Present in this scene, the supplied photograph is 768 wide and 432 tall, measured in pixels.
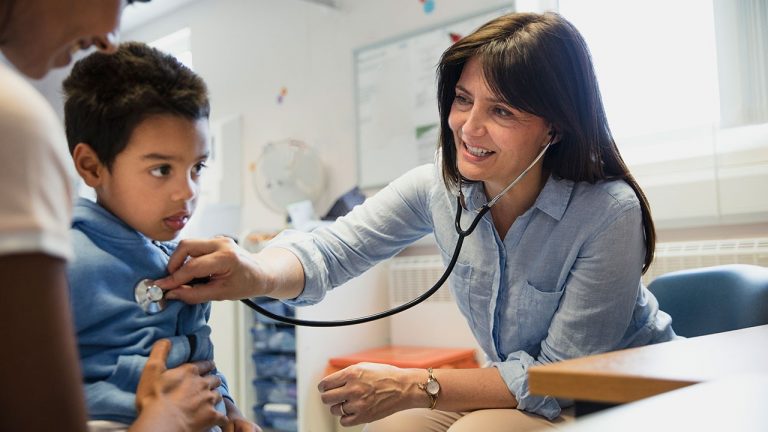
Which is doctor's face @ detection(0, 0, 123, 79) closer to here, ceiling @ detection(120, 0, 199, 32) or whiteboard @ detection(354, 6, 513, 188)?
whiteboard @ detection(354, 6, 513, 188)

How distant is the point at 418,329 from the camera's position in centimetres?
297

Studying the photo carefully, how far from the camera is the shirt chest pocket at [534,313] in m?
1.26

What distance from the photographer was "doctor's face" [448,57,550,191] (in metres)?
1.27

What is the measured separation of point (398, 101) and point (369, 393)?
2.24 metres

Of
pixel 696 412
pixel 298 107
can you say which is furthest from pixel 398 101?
pixel 696 412

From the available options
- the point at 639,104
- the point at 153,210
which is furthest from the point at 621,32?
the point at 153,210

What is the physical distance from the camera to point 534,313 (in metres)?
1.27

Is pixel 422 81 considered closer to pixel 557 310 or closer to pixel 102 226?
pixel 557 310

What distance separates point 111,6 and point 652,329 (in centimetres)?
112

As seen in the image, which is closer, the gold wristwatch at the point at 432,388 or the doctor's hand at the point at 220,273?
the doctor's hand at the point at 220,273

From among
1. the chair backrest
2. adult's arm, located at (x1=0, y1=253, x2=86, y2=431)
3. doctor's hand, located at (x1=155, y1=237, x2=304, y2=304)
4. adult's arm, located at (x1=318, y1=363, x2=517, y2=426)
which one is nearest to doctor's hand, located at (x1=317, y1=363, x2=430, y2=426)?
adult's arm, located at (x1=318, y1=363, x2=517, y2=426)

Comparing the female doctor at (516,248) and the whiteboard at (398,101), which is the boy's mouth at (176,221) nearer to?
the female doctor at (516,248)

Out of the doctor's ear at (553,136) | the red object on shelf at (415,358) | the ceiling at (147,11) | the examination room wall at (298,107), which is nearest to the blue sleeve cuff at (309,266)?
the doctor's ear at (553,136)

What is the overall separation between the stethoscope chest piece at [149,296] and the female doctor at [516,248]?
11 centimetres
